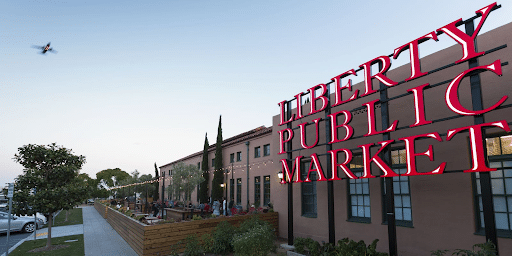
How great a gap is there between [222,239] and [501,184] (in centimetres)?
929

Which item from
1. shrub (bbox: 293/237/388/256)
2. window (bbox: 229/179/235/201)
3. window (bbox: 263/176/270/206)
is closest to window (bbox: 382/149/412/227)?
shrub (bbox: 293/237/388/256)

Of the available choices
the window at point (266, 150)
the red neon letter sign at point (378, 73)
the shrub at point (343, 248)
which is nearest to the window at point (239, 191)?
the window at point (266, 150)

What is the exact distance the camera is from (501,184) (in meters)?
7.36

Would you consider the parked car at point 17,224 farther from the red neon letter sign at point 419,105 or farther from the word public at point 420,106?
the red neon letter sign at point 419,105

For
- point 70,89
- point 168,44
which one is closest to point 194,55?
point 168,44

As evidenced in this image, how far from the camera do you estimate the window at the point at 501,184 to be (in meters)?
7.17

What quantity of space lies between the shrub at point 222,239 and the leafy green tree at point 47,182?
7455 mm

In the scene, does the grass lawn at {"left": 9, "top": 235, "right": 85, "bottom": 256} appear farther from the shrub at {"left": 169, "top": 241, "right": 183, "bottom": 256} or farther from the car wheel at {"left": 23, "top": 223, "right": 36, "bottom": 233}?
the car wheel at {"left": 23, "top": 223, "right": 36, "bottom": 233}

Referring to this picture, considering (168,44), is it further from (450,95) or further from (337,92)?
(450,95)

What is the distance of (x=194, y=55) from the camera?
18875 mm

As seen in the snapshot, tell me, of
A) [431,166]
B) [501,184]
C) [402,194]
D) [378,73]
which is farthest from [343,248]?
[378,73]

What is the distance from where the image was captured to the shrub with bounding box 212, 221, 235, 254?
11164 millimetres

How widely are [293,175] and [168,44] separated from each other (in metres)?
11.8

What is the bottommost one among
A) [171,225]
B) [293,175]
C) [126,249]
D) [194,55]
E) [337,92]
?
[126,249]
